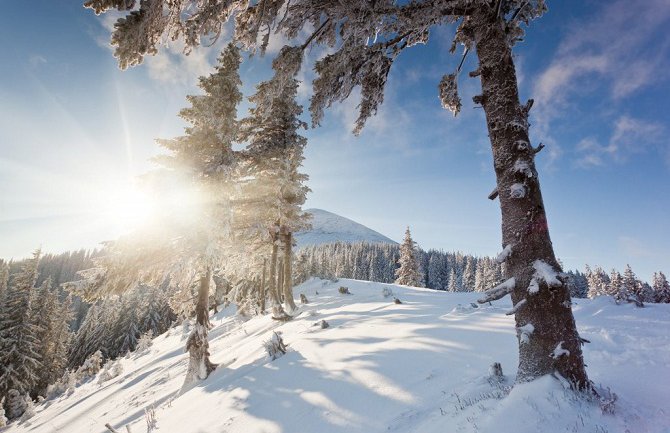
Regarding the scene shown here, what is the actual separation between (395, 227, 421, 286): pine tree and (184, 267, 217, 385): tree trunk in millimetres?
36120

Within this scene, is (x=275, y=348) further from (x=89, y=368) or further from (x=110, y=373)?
(x=89, y=368)

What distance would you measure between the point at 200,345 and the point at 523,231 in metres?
10.7

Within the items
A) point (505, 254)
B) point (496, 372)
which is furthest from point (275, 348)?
point (505, 254)

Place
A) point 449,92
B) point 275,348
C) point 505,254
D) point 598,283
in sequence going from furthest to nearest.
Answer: point 598,283 → point 275,348 → point 449,92 → point 505,254

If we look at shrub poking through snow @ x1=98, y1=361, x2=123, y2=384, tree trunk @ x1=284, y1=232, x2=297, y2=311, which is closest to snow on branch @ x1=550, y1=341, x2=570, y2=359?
tree trunk @ x1=284, y1=232, x2=297, y2=311

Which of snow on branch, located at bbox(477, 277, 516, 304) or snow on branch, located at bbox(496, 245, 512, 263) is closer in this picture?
snow on branch, located at bbox(477, 277, 516, 304)

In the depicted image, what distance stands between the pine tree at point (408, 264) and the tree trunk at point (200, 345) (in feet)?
119

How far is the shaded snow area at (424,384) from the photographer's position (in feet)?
11.1

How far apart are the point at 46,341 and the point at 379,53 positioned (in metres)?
48.4

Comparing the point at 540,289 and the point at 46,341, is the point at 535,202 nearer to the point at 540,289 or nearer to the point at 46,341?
the point at 540,289

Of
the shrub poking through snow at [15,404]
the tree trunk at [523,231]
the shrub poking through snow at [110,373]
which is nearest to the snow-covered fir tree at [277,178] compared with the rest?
the tree trunk at [523,231]

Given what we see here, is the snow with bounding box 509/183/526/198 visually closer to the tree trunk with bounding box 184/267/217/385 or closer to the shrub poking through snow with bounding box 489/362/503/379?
the shrub poking through snow with bounding box 489/362/503/379

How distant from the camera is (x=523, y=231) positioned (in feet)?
12.7

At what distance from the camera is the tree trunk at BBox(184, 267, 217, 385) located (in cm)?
1048
